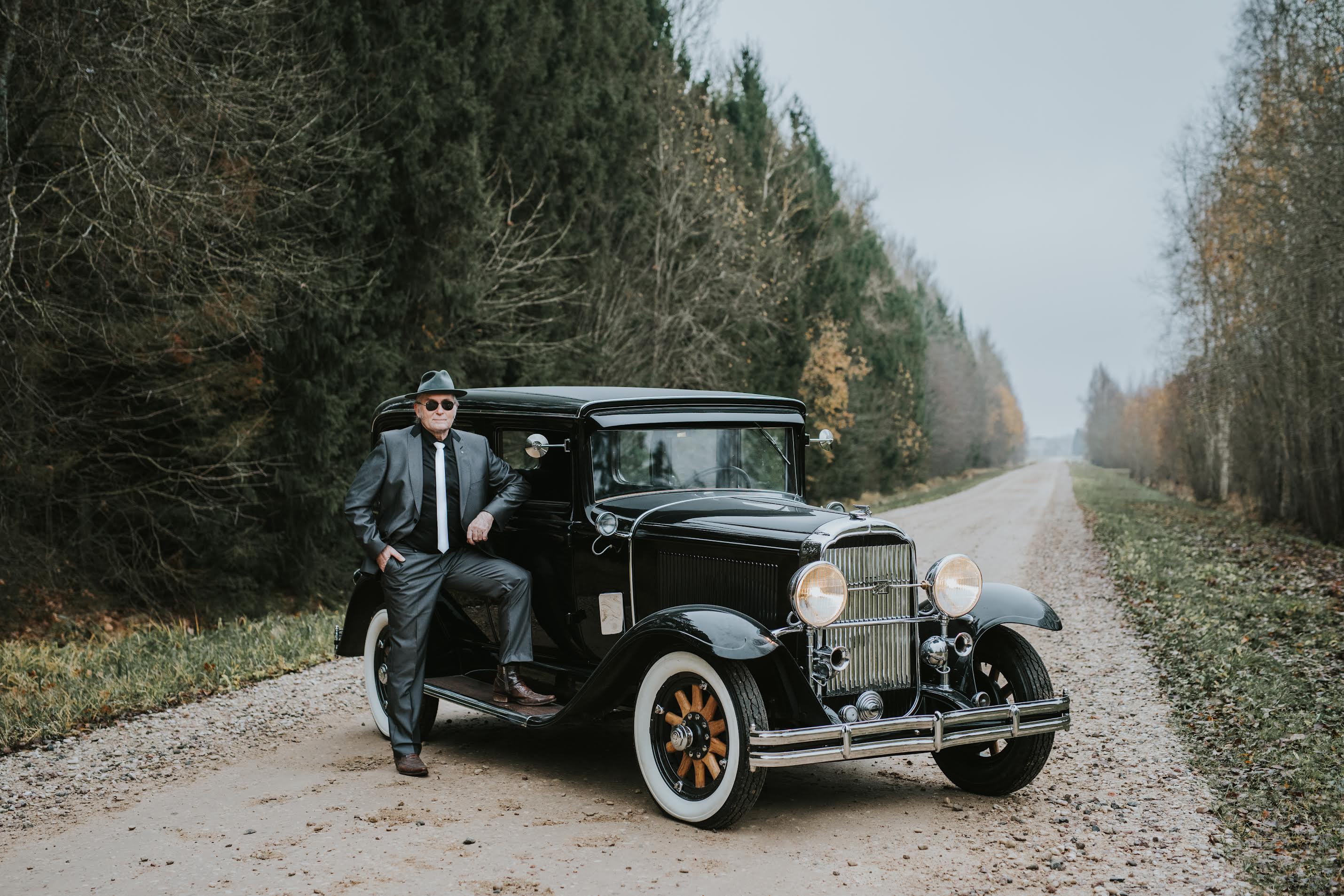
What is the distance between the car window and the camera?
611 cm

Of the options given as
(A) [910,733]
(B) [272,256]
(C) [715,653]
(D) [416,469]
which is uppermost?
(B) [272,256]

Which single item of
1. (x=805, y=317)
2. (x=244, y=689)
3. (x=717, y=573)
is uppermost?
(x=805, y=317)

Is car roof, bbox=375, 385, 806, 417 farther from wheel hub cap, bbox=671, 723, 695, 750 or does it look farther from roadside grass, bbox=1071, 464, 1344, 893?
roadside grass, bbox=1071, 464, 1344, 893

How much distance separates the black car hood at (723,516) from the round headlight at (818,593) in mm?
174

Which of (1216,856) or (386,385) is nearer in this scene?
(1216,856)

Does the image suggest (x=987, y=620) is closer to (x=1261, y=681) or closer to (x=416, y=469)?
(x=416, y=469)

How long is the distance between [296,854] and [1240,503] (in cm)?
3239

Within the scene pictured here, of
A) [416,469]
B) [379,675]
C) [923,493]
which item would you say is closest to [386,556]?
[416,469]

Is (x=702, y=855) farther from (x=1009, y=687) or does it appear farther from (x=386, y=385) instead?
(x=386, y=385)

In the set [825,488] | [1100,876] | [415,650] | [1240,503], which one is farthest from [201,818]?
[1240,503]

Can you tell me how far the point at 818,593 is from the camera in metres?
4.98

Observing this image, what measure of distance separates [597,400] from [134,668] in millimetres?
5475

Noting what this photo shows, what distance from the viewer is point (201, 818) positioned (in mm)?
5066

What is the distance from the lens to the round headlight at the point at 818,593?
195 inches
